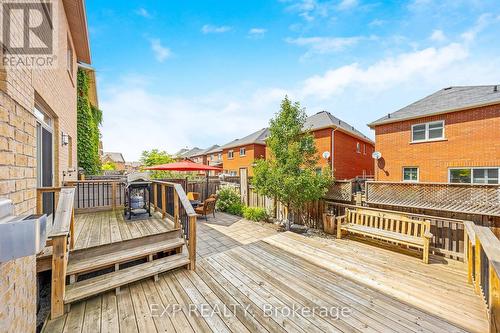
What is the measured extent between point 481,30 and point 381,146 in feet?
21.4

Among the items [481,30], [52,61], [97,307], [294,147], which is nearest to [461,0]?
[481,30]

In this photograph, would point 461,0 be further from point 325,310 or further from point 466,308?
point 325,310

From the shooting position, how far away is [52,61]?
13.7 ft

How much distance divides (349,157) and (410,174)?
15.7 ft

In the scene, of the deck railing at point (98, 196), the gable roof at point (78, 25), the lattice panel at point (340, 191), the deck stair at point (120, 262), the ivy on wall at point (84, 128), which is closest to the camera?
the deck stair at point (120, 262)

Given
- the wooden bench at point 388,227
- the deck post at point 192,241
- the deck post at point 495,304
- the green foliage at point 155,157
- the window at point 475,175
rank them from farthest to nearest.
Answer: the green foliage at point 155,157 < the window at point 475,175 < the wooden bench at point 388,227 < the deck post at point 192,241 < the deck post at point 495,304

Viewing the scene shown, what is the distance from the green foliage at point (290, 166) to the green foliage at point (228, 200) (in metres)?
2.51

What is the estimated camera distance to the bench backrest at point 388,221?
17.0ft

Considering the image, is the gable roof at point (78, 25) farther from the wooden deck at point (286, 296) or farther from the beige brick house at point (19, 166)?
the wooden deck at point (286, 296)

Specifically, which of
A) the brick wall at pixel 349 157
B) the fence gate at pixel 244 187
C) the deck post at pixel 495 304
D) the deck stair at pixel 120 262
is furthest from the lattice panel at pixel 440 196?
the brick wall at pixel 349 157

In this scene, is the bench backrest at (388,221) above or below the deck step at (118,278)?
above

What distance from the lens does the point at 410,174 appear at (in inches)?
436

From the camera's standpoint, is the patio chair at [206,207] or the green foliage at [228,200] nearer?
the patio chair at [206,207]

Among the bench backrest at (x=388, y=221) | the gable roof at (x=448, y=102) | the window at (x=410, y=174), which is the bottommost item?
the bench backrest at (x=388, y=221)
